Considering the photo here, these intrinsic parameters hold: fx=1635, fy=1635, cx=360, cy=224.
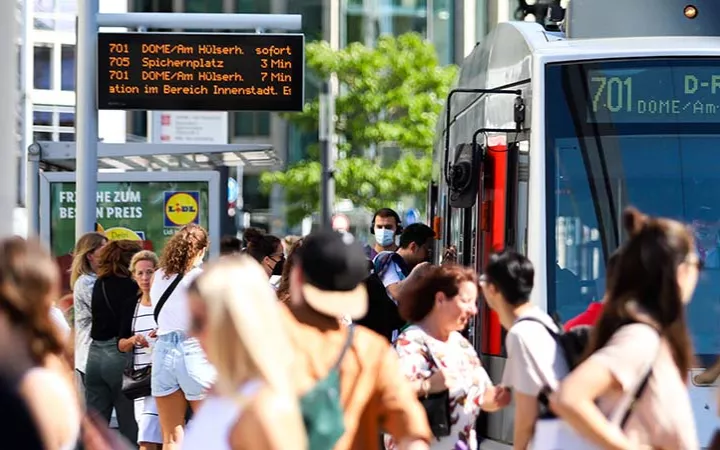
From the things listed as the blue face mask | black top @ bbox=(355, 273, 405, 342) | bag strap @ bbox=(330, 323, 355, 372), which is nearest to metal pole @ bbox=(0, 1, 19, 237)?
bag strap @ bbox=(330, 323, 355, 372)

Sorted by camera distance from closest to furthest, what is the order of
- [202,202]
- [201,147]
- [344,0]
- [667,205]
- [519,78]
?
[667,205]
[519,78]
[202,202]
[201,147]
[344,0]

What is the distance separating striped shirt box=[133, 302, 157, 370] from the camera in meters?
10.8

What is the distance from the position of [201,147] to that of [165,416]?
868cm

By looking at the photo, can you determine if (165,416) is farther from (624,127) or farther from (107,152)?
(107,152)

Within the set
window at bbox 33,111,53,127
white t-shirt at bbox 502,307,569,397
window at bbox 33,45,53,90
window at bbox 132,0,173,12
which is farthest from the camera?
window at bbox 132,0,173,12

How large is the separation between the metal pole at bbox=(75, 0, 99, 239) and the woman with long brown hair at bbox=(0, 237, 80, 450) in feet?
27.6

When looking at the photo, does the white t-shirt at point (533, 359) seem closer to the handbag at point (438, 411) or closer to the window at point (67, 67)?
the handbag at point (438, 411)

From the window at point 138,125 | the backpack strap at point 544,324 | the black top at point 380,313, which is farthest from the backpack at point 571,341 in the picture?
the window at point 138,125

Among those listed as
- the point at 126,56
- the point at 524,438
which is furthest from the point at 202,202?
the point at 524,438

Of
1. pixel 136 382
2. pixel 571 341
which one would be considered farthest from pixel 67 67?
pixel 571 341

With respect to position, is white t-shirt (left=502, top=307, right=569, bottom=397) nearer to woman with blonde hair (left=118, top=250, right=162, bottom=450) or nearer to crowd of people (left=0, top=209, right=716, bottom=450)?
crowd of people (left=0, top=209, right=716, bottom=450)

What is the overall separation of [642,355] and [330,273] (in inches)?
40.2

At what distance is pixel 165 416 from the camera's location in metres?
10.3

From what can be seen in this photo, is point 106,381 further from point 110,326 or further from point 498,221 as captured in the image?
point 498,221
